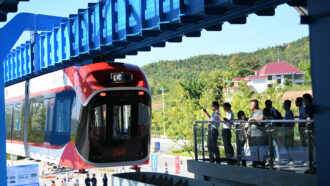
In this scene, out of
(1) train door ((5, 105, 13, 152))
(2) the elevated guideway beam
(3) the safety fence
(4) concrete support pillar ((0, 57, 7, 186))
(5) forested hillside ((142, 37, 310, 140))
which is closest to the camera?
(3) the safety fence

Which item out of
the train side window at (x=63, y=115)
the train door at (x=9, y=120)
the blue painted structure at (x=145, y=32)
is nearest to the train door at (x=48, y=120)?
the train side window at (x=63, y=115)

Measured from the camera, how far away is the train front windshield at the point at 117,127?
45.0ft

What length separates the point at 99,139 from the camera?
13.8m

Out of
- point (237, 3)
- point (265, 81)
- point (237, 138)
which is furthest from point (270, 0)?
point (265, 81)

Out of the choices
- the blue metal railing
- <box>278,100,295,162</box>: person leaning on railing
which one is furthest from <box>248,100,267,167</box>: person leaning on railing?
the blue metal railing

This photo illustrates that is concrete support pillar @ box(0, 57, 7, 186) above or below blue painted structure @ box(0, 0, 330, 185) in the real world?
below

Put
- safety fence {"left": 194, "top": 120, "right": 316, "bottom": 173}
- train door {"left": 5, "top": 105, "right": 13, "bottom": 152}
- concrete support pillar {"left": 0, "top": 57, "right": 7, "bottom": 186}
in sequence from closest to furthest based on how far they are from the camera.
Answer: safety fence {"left": 194, "top": 120, "right": 316, "bottom": 173}
concrete support pillar {"left": 0, "top": 57, "right": 7, "bottom": 186}
train door {"left": 5, "top": 105, "right": 13, "bottom": 152}

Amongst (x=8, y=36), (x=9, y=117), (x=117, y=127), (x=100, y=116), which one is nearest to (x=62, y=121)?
(x=100, y=116)

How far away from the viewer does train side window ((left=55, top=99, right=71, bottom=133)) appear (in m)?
14.6

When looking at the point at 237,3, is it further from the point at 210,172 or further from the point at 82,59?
the point at 82,59

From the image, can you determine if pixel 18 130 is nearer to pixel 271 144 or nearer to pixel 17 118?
pixel 17 118

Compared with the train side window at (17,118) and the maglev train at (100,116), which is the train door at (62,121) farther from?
the train side window at (17,118)

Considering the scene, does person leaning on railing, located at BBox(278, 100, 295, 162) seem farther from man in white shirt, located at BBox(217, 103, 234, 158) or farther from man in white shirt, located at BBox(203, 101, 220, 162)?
man in white shirt, located at BBox(203, 101, 220, 162)

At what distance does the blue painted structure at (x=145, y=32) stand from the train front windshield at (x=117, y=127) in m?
1.65
